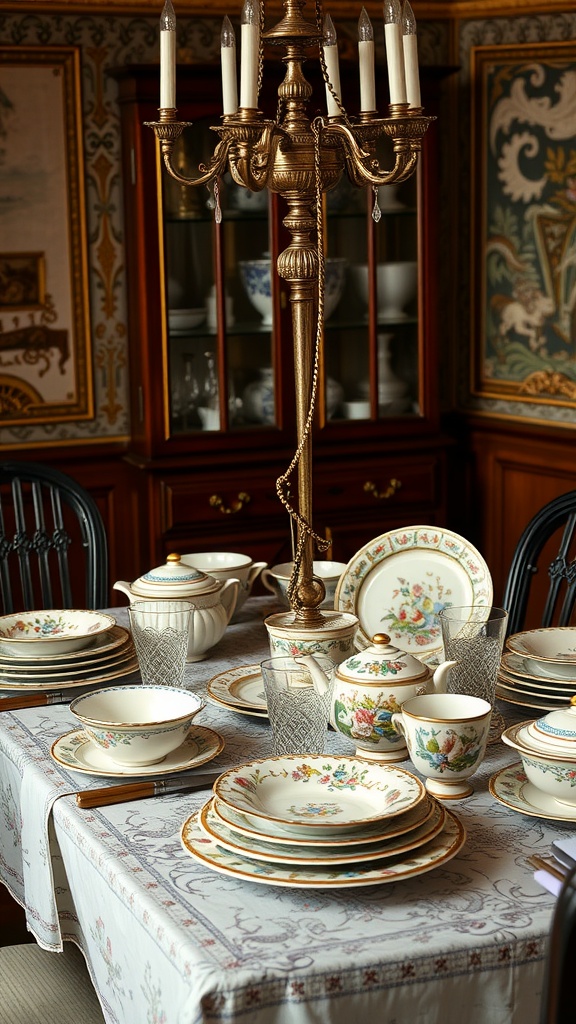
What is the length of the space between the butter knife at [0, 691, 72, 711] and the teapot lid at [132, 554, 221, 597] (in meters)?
0.22

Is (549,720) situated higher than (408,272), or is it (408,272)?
(408,272)

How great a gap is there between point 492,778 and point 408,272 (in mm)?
2882

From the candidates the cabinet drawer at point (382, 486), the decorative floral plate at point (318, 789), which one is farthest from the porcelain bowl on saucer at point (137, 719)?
the cabinet drawer at point (382, 486)

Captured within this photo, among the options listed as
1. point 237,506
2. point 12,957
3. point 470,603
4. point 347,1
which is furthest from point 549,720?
point 347,1

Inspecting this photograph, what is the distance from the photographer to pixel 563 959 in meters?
0.93

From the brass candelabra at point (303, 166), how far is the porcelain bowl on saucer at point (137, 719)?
0.22 metres

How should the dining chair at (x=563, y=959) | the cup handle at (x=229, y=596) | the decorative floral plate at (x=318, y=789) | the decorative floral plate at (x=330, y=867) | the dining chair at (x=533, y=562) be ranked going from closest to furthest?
the dining chair at (x=563, y=959) < the decorative floral plate at (x=330, y=867) < the decorative floral plate at (x=318, y=789) < the cup handle at (x=229, y=596) < the dining chair at (x=533, y=562)

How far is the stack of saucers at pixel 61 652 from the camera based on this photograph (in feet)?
6.41

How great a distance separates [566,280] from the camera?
413cm

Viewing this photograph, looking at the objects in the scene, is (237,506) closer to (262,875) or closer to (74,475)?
(74,475)

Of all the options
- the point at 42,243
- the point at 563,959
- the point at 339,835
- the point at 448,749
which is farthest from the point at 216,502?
the point at 563,959

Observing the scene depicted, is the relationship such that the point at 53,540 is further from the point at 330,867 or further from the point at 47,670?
the point at 330,867

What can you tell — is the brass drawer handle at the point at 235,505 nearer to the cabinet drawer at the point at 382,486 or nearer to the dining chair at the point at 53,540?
the cabinet drawer at the point at 382,486

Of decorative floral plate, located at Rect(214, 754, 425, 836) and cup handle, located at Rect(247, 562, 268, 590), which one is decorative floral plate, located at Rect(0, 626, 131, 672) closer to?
cup handle, located at Rect(247, 562, 268, 590)
